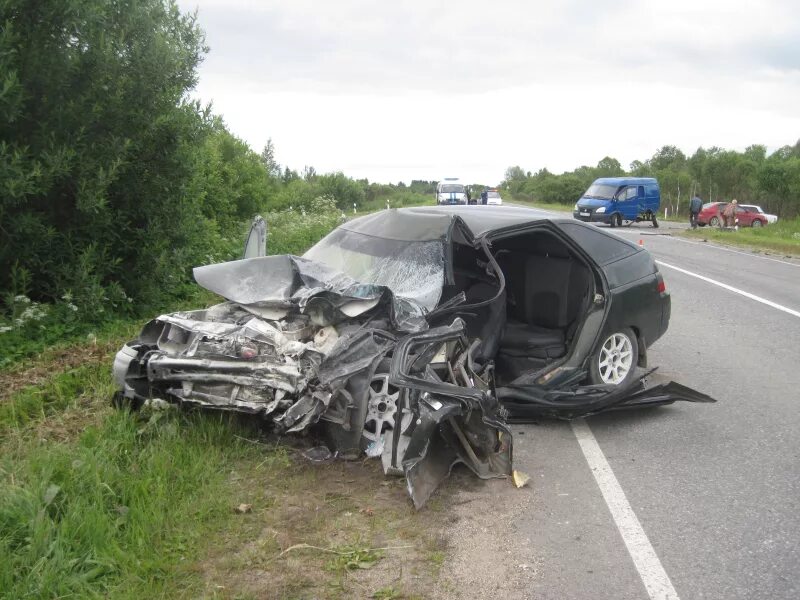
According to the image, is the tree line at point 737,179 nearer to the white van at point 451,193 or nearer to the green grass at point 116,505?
the white van at point 451,193

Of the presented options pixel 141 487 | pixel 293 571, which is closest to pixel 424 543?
pixel 293 571

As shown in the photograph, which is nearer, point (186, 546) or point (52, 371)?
point (186, 546)

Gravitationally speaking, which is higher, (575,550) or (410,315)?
(410,315)

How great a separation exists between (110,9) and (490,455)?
21.7 ft

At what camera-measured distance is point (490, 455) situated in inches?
184

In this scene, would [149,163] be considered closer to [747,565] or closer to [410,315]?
[410,315]

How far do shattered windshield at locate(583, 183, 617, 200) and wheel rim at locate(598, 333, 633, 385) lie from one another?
26.5 m

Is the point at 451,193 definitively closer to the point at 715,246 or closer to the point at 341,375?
the point at 715,246

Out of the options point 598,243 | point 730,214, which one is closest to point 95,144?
point 598,243

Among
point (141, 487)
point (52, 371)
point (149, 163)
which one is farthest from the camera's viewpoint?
point (149, 163)

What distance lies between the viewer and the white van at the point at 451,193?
39.4 meters

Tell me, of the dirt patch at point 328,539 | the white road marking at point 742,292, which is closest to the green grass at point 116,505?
the dirt patch at point 328,539

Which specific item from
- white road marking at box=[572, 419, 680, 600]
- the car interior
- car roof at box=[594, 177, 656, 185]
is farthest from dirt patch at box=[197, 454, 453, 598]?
car roof at box=[594, 177, 656, 185]

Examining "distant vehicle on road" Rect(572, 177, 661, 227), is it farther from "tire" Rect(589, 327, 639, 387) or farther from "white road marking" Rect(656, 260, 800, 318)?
"tire" Rect(589, 327, 639, 387)
